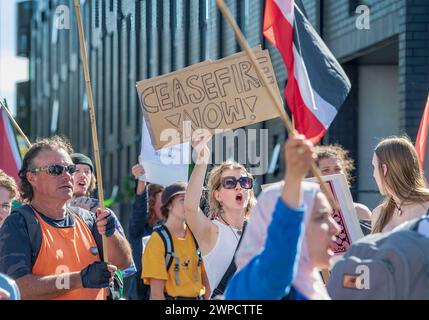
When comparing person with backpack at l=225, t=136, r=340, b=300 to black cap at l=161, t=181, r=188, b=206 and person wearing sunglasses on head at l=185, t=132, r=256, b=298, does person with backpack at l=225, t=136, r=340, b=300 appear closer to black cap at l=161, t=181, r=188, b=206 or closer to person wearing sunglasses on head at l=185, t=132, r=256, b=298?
person wearing sunglasses on head at l=185, t=132, r=256, b=298

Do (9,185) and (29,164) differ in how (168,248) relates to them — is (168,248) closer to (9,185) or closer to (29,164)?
(9,185)

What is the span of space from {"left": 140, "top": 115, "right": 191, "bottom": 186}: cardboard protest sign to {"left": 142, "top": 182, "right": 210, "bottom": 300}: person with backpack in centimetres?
126

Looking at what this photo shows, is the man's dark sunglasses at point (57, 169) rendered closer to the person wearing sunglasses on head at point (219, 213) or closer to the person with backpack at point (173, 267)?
the person wearing sunglasses on head at point (219, 213)

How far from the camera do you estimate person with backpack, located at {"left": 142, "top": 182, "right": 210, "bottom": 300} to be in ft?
25.2

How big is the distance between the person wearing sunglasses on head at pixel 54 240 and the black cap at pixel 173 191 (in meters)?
1.72

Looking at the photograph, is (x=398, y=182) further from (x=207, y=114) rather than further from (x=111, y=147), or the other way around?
(x=111, y=147)

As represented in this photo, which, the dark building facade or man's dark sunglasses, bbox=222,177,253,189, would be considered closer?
man's dark sunglasses, bbox=222,177,253,189

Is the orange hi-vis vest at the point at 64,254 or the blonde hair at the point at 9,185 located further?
Answer: the blonde hair at the point at 9,185

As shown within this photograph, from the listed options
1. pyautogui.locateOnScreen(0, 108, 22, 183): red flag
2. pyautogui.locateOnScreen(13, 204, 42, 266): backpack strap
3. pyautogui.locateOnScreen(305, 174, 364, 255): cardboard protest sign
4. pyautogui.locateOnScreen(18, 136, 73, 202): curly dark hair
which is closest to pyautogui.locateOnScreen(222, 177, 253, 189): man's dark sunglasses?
pyautogui.locateOnScreen(305, 174, 364, 255): cardboard protest sign

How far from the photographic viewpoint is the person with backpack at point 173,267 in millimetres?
7691

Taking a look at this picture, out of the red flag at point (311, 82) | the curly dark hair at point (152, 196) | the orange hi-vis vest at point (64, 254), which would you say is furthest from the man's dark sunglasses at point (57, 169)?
the curly dark hair at point (152, 196)
